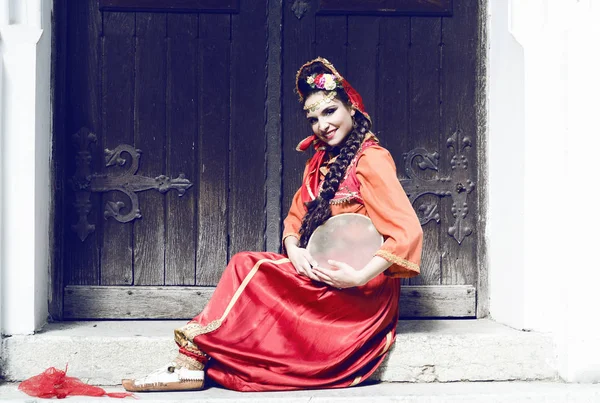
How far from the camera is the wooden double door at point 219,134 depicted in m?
3.94

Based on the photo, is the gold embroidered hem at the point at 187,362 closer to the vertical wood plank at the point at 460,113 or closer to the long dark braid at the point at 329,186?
the long dark braid at the point at 329,186

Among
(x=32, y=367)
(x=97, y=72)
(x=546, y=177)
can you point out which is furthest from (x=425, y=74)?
(x=32, y=367)

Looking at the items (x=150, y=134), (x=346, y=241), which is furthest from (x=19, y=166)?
(x=346, y=241)

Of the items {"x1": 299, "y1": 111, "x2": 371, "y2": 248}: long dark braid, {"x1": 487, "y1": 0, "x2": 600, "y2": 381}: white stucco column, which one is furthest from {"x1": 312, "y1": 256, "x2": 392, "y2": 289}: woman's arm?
{"x1": 487, "y1": 0, "x2": 600, "y2": 381}: white stucco column

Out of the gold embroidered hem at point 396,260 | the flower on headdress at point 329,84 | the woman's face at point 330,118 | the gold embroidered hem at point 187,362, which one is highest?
the flower on headdress at point 329,84

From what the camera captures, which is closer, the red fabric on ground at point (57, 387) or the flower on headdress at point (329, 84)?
the red fabric on ground at point (57, 387)

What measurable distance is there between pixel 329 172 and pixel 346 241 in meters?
0.33

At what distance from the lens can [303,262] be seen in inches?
127

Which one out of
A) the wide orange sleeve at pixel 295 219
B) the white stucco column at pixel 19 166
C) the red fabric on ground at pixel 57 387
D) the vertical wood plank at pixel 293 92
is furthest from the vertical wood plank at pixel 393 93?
the red fabric on ground at pixel 57 387

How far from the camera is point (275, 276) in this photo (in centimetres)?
321

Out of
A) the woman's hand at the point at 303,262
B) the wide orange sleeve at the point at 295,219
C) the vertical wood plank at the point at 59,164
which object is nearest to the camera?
the woman's hand at the point at 303,262

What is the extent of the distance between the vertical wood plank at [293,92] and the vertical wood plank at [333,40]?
1.2 inches

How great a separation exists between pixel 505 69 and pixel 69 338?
235 centimetres

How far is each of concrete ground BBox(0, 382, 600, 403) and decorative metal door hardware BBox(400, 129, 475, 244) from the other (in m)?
0.98
